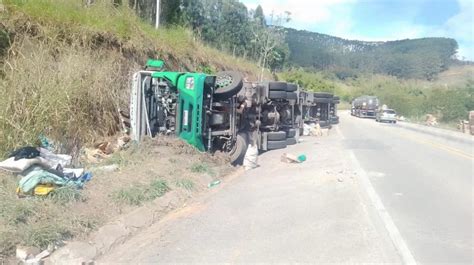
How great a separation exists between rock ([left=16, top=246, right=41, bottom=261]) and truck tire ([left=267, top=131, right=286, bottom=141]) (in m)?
11.0

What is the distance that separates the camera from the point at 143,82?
11.2 meters

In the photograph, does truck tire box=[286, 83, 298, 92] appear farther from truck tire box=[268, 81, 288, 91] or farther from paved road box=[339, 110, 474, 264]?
paved road box=[339, 110, 474, 264]

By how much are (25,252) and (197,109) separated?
6.59 m

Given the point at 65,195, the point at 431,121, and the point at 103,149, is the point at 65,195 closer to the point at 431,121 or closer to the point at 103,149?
the point at 103,149

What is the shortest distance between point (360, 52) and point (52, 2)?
16602 centimetres

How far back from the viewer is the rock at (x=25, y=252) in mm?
4699

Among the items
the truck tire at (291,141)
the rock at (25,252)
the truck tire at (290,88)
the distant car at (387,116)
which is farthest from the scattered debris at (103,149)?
the distant car at (387,116)

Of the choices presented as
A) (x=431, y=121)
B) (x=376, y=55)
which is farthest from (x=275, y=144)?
(x=376, y=55)

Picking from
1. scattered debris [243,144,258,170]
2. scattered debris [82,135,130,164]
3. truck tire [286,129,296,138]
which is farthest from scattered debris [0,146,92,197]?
truck tire [286,129,296,138]

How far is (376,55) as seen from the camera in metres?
163

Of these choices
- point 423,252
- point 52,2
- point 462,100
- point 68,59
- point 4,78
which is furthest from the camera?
point 462,100

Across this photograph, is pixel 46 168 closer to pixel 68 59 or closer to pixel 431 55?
pixel 68 59

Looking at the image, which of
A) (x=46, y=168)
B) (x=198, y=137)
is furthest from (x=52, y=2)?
(x=46, y=168)

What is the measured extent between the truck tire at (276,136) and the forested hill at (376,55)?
112191 mm
